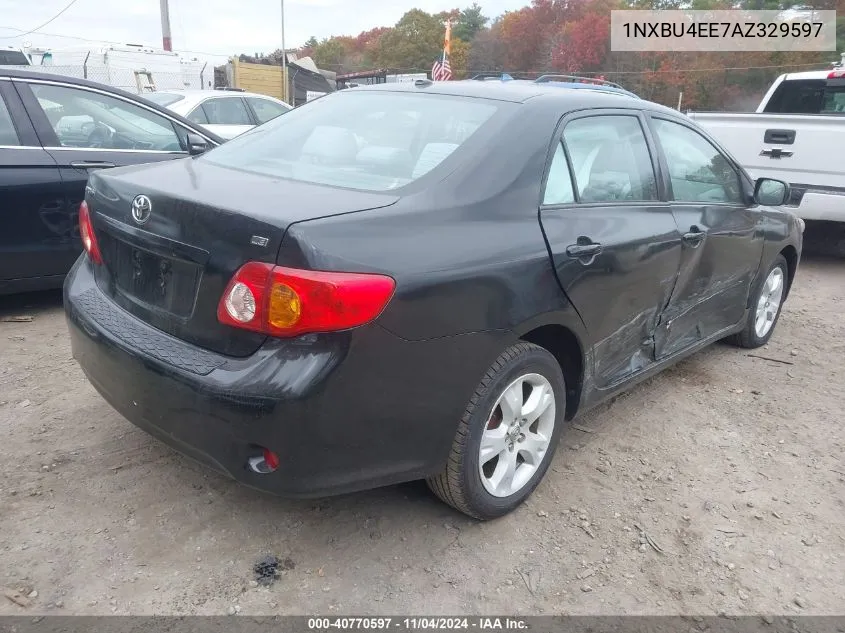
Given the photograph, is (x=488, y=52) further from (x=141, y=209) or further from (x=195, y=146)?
(x=141, y=209)

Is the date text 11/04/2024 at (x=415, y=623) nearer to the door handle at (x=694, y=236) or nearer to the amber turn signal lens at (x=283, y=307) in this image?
the amber turn signal lens at (x=283, y=307)

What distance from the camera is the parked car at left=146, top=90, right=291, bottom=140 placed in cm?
907

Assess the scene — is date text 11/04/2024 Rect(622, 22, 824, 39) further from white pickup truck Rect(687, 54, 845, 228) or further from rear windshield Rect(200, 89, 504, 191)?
rear windshield Rect(200, 89, 504, 191)

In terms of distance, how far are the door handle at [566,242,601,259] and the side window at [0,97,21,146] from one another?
3.50 meters

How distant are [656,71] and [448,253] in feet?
139

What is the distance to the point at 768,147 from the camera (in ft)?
22.5

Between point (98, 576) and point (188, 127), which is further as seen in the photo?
point (188, 127)

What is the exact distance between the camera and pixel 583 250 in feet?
8.84

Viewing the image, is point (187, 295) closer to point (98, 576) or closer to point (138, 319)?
point (138, 319)

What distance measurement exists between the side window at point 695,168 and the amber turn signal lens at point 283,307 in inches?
85.7

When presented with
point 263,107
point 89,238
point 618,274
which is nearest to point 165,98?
point 263,107

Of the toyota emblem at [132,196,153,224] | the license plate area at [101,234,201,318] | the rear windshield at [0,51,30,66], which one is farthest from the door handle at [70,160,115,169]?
the rear windshield at [0,51,30,66]

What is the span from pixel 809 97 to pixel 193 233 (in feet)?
26.8

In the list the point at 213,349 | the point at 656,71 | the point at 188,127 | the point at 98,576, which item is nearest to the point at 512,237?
the point at 213,349
